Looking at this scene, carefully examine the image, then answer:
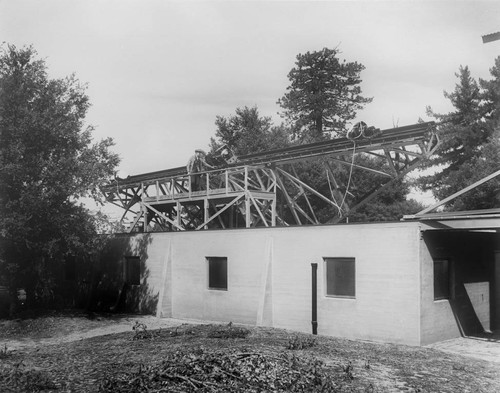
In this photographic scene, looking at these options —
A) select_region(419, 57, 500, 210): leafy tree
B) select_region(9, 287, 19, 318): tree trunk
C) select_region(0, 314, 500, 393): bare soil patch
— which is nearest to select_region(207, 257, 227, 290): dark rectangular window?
select_region(0, 314, 500, 393): bare soil patch

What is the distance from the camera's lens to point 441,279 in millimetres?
14828

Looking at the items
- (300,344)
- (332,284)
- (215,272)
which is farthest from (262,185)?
(300,344)

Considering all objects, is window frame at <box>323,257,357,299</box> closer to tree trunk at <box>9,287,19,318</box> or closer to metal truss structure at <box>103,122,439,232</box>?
metal truss structure at <box>103,122,439,232</box>

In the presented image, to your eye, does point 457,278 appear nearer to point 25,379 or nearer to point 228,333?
point 228,333

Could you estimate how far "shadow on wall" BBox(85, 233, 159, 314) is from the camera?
21.1m

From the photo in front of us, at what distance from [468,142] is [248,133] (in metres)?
19.4

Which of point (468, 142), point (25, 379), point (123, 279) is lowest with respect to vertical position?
point (25, 379)

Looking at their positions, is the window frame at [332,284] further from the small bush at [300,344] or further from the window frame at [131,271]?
the window frame at [131,271]

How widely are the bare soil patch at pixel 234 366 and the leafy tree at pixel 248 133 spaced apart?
32020 millimetres

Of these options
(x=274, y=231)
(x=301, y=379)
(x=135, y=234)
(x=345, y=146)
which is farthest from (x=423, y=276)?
(x=135, y=234)

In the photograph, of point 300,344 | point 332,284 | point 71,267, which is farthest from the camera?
point 71,267

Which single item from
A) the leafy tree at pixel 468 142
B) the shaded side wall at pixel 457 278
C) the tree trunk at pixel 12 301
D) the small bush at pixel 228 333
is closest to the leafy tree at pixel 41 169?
the tree trunk at pixel 12 301

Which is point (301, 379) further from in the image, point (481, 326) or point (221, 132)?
point (221, 132)

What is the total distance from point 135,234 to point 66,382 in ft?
43.5
